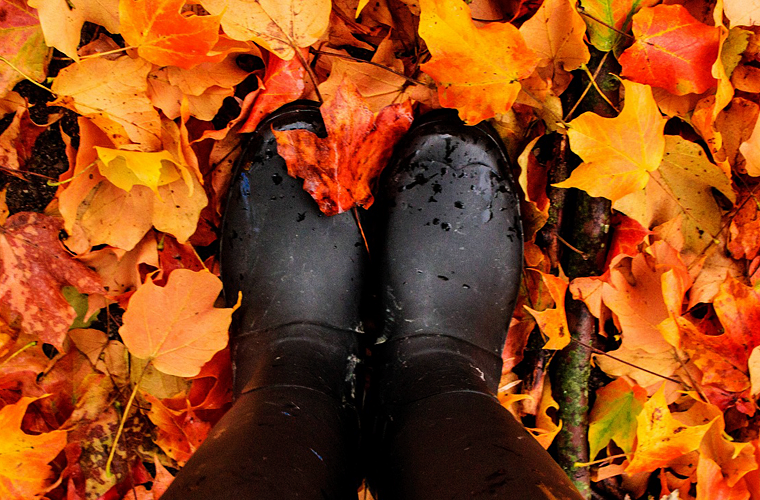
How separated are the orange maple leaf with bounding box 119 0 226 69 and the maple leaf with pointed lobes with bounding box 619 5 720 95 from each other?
667mm

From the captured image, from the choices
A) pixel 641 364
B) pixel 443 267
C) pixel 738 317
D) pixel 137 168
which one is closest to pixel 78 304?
pixel 137 168

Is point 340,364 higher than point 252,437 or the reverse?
the reverse

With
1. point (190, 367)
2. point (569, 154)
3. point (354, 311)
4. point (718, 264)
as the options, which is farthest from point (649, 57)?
point (190, 367)

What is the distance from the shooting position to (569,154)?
3.30ft

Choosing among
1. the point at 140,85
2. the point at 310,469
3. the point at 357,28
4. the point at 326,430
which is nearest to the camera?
the point at 310,469

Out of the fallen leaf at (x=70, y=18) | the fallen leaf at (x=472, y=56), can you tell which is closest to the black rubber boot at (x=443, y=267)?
the fallen leaf at (x=472, y=56)

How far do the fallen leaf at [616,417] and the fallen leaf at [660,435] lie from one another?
0.09 metres

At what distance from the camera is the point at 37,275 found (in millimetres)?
917

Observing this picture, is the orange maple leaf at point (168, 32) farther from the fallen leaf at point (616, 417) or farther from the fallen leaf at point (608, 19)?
the fallen leaf at point (616, 417)

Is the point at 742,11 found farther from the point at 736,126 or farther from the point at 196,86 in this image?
the point at 196,86

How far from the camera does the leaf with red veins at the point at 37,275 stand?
0.91 metres

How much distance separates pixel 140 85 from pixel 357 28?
0.39m

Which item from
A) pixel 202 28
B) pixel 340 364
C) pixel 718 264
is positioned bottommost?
pixel 340 364

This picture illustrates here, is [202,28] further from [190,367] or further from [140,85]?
[190,367]
